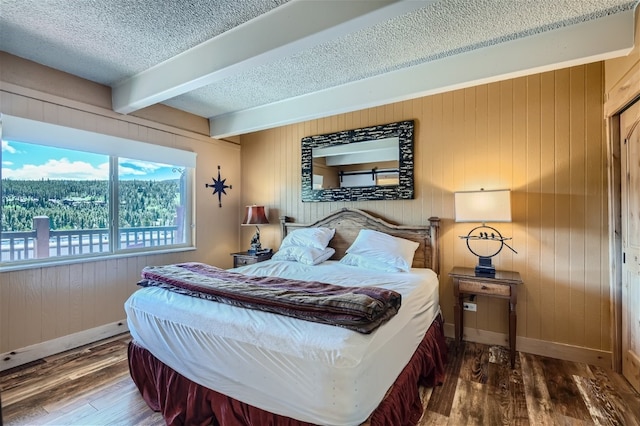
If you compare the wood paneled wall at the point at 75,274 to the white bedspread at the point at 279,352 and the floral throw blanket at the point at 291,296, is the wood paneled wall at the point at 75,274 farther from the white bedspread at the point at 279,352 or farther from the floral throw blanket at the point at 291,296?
the white bedspread at the point at 279,352

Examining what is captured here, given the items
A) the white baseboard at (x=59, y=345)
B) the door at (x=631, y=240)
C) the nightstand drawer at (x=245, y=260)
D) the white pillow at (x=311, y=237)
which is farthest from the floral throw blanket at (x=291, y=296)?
the door at (x=631, y=240)

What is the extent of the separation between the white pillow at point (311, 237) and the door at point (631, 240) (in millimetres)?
2648

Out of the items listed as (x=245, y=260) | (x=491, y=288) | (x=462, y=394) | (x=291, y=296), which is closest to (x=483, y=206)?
(x=491, y=288)

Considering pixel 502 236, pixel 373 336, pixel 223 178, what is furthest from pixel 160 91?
pixel 502 236

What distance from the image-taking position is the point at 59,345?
2.94 metres

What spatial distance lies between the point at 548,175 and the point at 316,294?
2464mm

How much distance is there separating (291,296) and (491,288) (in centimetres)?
187

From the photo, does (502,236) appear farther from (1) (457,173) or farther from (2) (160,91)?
(2) (160,91)

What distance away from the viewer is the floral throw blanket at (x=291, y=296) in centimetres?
165

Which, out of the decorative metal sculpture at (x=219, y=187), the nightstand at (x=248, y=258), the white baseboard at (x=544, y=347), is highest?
the decorative metal sculpture at (x=219, y=187)

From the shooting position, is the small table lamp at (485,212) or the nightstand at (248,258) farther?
the nightstand at (248,258)

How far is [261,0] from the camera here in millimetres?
2021

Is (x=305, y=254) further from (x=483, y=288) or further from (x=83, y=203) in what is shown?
(x=83, y=203)

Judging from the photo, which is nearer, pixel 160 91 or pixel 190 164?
pixel 160 91
